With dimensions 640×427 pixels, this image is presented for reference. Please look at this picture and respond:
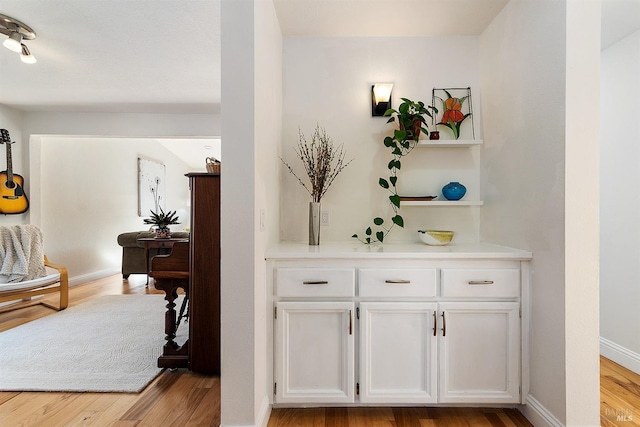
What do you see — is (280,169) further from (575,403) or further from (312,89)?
(575,403)

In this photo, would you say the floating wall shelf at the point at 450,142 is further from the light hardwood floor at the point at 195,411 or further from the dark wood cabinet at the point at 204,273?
the light hardwood floor at the point at 195,411

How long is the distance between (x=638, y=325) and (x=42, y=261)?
5427mm

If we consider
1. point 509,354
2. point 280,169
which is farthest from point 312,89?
point 509,354

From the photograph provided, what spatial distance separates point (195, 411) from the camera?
6.21 feet

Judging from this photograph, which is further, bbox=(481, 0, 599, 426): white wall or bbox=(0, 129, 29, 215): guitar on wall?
bbox=(0, 129, 29, 215): guitar on wall

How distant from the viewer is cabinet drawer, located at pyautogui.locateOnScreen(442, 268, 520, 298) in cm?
181

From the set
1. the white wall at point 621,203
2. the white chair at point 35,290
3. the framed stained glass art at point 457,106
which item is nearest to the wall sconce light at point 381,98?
the framed stained glass art at point 457,106

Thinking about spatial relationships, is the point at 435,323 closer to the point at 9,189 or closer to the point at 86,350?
the point at 86,350

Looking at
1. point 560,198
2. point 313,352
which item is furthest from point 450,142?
point 313,352

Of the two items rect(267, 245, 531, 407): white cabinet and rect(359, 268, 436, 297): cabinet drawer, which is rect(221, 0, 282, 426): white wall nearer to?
rect(267, 245, 531, 407): white cabinet

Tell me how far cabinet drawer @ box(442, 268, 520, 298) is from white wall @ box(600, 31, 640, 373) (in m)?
1.27

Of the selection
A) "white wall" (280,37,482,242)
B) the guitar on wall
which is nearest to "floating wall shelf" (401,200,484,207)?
"white wall" (280,37,482,242)

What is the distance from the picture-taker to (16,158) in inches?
179

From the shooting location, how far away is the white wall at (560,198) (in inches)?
60.7
